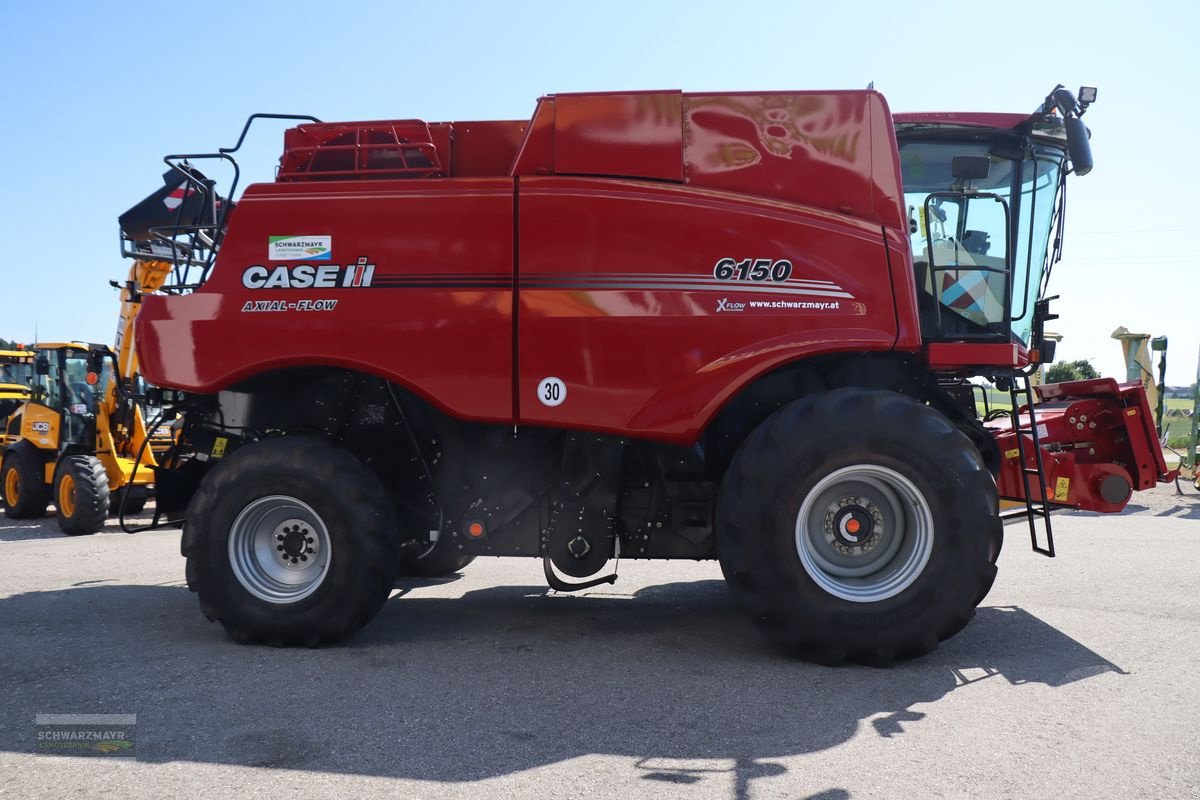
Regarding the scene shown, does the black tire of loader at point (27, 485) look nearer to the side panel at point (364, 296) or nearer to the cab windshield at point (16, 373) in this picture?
the cab windshield at point (16, 373)

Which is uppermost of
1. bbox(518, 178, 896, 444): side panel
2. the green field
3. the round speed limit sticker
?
bbox(518, 178, 896, 444): side panel

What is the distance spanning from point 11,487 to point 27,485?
0.67 m

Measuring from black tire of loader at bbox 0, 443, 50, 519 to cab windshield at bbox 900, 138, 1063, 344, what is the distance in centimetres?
1213

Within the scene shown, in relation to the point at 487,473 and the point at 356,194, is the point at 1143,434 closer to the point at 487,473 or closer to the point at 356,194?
the point at 487,473

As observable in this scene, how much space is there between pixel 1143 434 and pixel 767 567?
3534 millimetres

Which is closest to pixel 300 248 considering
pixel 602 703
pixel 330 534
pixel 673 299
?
pixel 330 534

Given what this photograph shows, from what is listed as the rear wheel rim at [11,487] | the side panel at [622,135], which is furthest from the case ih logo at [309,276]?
the rear wheel rim at [11,487]

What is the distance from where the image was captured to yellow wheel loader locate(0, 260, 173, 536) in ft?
38.4

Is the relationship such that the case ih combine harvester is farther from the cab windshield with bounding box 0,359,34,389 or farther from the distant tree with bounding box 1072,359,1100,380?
the distant tree with bounding box 1072,359,1100,380

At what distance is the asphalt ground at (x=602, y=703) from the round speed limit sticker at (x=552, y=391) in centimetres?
139

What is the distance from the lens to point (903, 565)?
4895 millimetres

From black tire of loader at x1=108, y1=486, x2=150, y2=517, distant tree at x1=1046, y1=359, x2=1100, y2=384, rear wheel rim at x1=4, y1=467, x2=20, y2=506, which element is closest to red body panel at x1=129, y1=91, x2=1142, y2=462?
black tire of loader at x1=108, y1=486, x2=150, y2=517

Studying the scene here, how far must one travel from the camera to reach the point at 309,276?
5277 millimetres

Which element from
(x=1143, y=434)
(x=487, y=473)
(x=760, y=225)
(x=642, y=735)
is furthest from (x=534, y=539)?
(x=1143, y=434)
